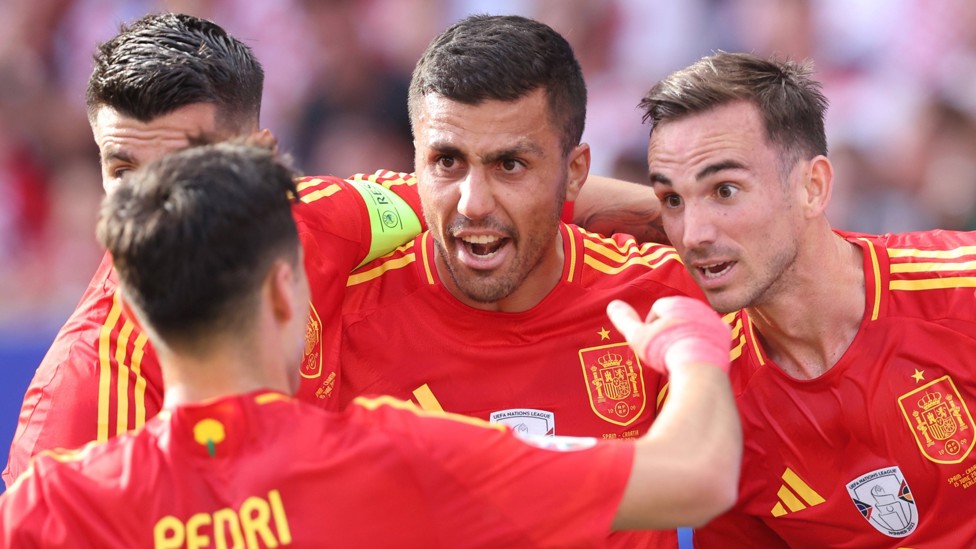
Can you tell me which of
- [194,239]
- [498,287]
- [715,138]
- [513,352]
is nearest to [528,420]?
[513,352]

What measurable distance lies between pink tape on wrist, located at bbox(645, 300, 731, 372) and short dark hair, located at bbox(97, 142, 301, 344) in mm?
874

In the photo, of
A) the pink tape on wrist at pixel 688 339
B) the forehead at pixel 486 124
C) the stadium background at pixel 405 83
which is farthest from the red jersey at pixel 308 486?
the stadium background at pixel 405 83

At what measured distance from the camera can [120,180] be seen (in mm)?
3039

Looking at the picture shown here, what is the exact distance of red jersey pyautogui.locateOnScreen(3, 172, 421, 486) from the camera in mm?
3242

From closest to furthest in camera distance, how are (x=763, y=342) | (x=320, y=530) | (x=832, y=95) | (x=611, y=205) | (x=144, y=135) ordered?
(x=320, y=530) < (x=144, y=135) < (x=763, y=342) < (x=611, y=205) < (x=832, y=95)

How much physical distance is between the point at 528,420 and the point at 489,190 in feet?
2.38

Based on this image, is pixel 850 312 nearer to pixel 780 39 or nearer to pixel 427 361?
pixel 427 361

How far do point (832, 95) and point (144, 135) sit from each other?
460 centimetres

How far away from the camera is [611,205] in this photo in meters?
4.54

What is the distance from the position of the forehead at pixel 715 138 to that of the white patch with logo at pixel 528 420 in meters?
0.87

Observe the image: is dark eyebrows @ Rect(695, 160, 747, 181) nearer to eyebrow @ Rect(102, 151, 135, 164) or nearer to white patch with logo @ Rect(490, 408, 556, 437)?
white patch with logo @ Rect(490, 408, 556, 437)

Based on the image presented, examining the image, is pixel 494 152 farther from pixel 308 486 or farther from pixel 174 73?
pixel 308 486

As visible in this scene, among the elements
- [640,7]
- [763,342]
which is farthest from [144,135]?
[640,7]

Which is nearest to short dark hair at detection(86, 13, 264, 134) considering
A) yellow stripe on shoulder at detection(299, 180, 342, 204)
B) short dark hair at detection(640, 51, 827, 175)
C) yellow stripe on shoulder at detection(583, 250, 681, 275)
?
yellow stripe on shoulder at detection(299, 180, 342, 204)
